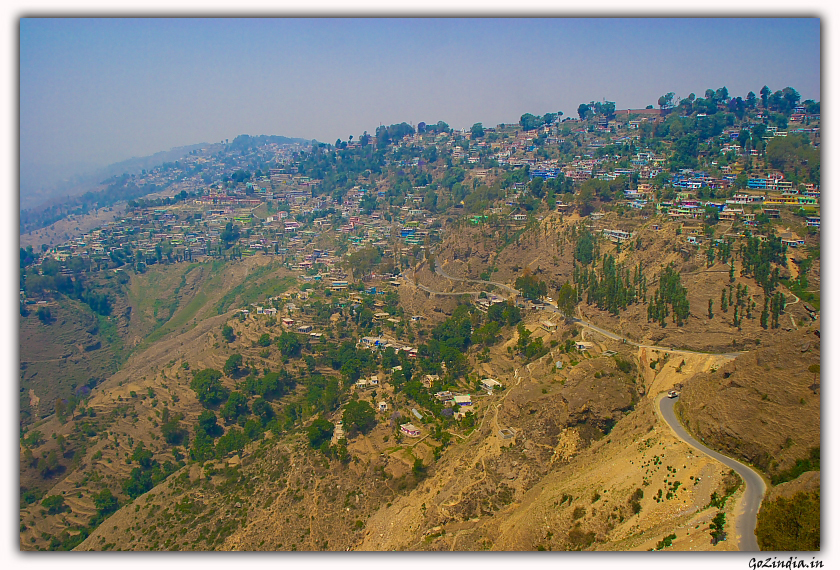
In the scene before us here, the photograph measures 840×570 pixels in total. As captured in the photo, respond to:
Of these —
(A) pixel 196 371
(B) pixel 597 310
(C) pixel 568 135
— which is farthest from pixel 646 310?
(C) pixel 568 135

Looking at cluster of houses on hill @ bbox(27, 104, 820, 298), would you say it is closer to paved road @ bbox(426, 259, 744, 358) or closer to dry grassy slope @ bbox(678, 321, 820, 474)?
paved road @ bbox(426, 259, 744, 358)

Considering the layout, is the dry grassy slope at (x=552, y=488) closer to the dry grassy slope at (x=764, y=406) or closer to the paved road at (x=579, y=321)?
the dry grassy slope at (x=764, y=406)

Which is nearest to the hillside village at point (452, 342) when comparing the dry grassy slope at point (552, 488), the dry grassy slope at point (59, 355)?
the dry grassy slope at point (552, 488)

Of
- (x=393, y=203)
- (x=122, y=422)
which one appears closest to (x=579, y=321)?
(x=122, y=422)

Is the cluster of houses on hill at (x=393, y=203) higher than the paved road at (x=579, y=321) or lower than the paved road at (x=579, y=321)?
higher

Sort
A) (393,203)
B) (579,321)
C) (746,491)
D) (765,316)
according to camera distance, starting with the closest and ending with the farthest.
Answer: (746,491) → (765,316) → (579,321) → (393,203)

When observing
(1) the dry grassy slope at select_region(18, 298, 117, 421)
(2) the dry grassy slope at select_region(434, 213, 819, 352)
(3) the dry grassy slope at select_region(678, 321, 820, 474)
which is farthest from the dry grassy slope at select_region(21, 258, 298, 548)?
(3) the dry grassy slope at select_region(678, 321, 820, 474)

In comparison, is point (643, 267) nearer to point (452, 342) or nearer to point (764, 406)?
point (452, 342)
